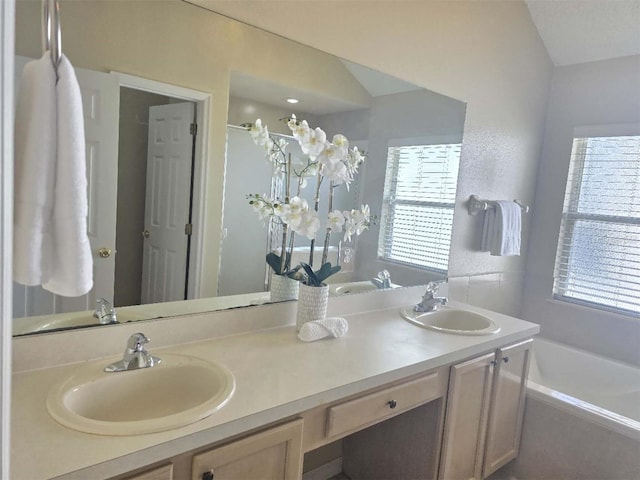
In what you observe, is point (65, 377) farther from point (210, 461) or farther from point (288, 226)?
point (288, 226)

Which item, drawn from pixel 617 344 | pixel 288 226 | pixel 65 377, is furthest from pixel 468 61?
pixel 65 377

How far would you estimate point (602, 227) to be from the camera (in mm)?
3010

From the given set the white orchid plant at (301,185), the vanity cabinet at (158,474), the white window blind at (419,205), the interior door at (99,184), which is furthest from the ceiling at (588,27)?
the vanity cabinet at (158,474)

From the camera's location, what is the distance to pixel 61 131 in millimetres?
759

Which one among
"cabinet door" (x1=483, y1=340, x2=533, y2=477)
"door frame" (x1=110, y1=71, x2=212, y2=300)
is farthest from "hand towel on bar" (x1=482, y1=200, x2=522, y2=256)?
"door frame" (x1=110, y1=71, x2=212, y2=300)

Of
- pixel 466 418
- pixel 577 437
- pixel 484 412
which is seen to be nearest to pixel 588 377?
pixel 577 437

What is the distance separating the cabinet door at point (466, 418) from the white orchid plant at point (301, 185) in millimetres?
697

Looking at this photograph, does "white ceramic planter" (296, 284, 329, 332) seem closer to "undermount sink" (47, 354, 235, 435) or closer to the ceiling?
"undermount sink" (47, 354, 235, 435)

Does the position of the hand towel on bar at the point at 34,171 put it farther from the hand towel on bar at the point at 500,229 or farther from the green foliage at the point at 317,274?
the hand towel on bar at the point at 500,229

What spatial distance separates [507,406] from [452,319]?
1.59 ft

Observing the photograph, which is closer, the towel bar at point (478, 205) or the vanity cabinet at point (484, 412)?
the vanity cabinet at point (484, 412)

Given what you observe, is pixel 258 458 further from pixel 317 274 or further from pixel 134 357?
pixel 317 274

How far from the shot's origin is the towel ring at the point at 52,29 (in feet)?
2.42

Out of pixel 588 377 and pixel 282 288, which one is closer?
pixel 282 288
